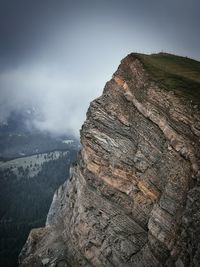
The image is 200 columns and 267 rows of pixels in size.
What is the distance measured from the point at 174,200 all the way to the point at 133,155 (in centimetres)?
779

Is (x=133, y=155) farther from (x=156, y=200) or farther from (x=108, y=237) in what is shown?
(x=108, y=237)

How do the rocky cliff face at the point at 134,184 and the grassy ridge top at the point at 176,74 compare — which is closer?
the rocky cliff face at the point at 134,184

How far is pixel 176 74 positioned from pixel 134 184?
14199 millimetres

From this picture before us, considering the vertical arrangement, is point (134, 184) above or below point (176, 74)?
below

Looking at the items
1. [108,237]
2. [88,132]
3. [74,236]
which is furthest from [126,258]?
→ [88,132]

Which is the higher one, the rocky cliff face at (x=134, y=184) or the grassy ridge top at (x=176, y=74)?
the grassy ridge top at (x=176, y=74)

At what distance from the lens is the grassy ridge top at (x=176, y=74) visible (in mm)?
32594

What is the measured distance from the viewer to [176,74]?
37.0 metres

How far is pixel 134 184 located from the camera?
108ft

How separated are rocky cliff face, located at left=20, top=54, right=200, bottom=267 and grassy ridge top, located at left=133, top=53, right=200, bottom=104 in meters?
0.82

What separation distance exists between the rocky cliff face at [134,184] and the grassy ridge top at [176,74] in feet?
2.69

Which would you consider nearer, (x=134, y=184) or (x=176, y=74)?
(x=134, y=184)

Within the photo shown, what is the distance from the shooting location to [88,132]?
126ft

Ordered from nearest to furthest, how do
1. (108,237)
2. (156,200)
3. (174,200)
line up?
1. (174,200)
2. (156,200)
3. (108,237)
